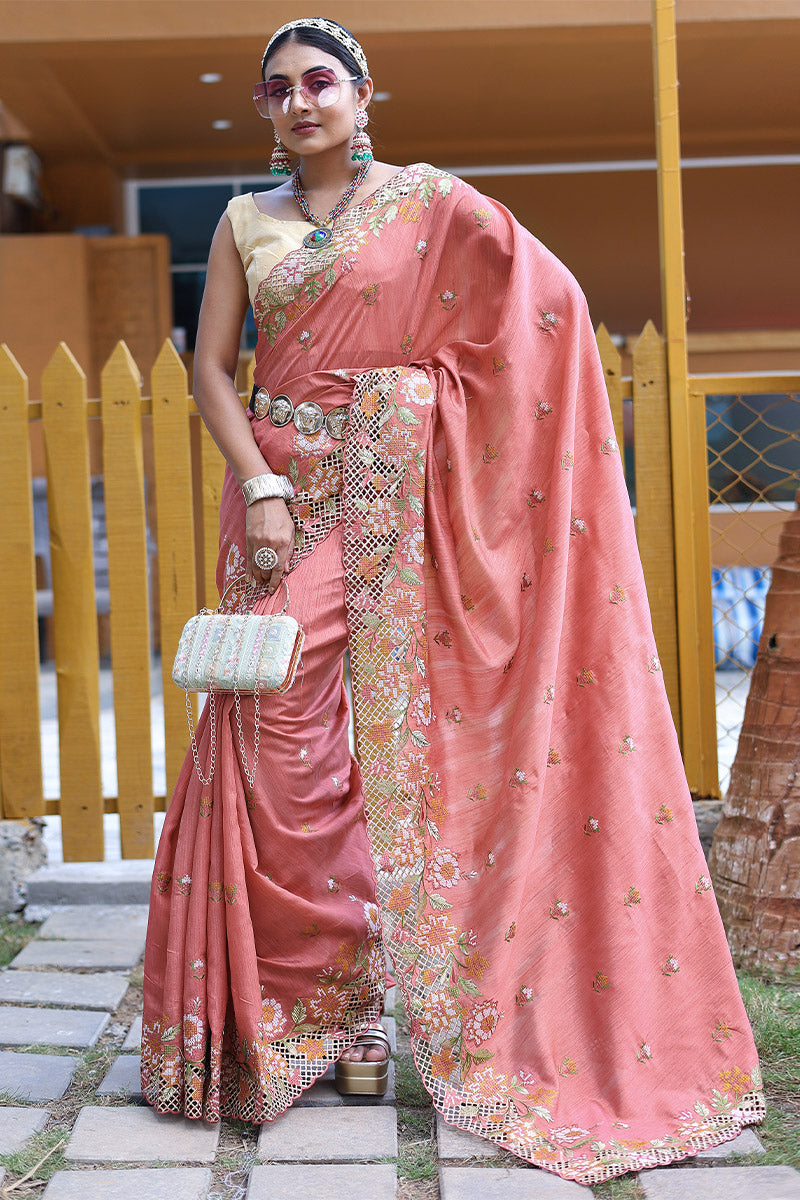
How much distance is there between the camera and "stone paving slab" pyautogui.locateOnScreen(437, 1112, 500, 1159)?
1.97m

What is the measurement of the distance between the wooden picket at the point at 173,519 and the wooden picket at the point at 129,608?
0.19ft

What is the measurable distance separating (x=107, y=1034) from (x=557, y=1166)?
110 centimetres

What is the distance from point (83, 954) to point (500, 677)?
59.8 inches

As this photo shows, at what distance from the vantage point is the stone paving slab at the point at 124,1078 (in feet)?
7.23

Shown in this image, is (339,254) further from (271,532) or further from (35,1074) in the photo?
(35,1074)

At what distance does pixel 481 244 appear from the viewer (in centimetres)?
229

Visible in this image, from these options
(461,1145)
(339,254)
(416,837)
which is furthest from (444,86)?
(461,1145)

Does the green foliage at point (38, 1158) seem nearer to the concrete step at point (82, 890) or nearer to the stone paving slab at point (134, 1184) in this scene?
the stone paving slab at point (134, 1184)

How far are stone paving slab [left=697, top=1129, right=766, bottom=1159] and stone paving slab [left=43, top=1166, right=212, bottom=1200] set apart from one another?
84 centimetres

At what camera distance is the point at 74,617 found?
3551 millimetres

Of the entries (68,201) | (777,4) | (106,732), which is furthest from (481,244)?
(68,201)

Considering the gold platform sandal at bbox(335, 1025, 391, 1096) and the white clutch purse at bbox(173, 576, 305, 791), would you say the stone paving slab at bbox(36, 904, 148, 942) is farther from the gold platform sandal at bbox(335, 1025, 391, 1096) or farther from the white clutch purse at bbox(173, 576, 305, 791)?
the white clutch purse at bbox(173, 576, 305, 791)

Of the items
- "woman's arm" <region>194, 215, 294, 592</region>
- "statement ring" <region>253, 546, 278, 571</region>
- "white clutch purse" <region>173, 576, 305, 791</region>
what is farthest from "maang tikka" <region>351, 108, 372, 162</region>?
"white clutch purse" <region>173, 576, 305, 791</region>

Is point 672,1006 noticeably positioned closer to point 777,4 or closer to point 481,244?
point 481,244
